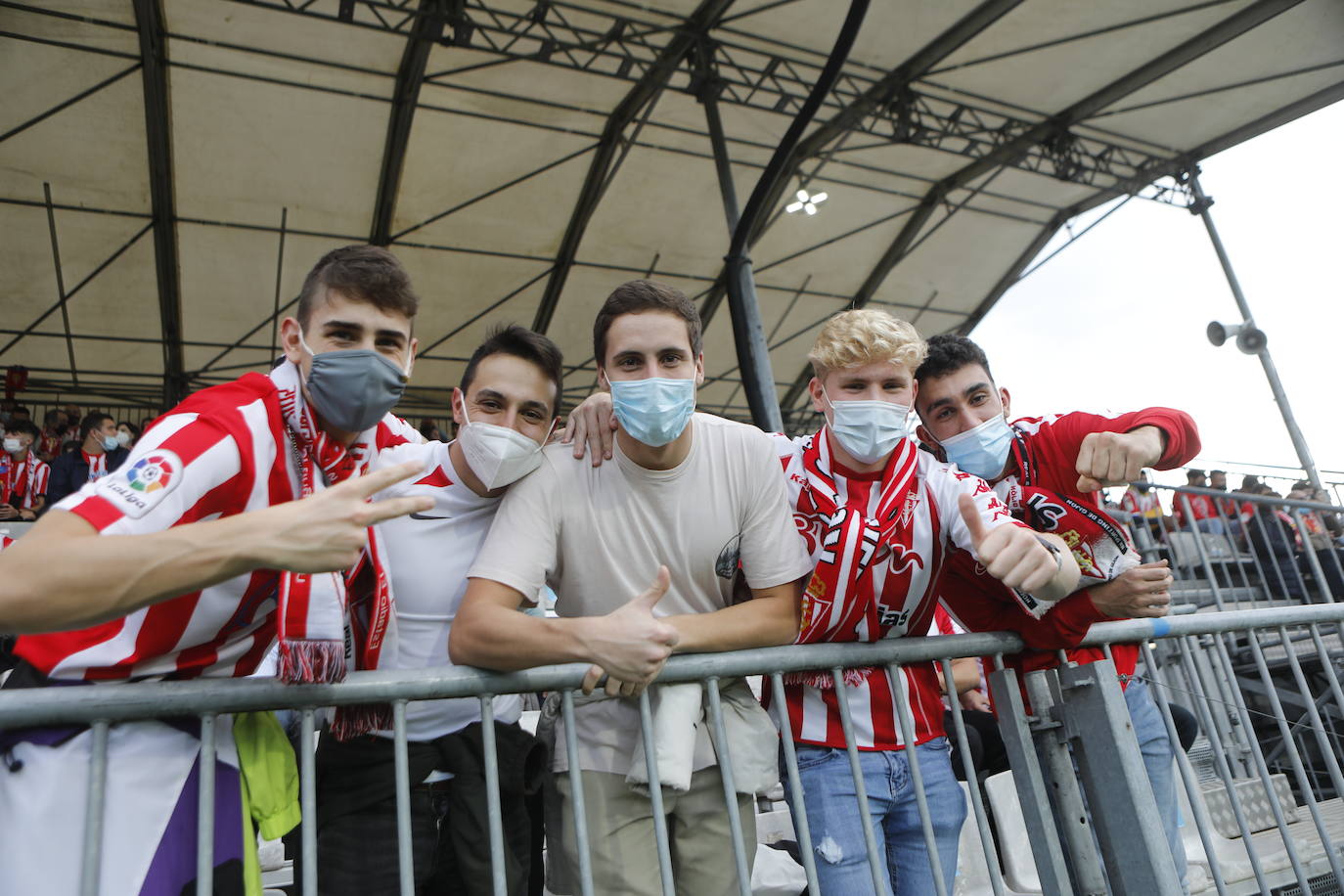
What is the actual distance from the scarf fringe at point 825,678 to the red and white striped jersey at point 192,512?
1.24 metres

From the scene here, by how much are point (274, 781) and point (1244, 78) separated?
14475mm

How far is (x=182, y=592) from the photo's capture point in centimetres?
136

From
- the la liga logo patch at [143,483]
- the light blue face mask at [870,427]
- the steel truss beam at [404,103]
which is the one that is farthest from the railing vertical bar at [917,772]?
the steel truss beam at [404,103]

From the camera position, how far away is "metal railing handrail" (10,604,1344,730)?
1.43 meters

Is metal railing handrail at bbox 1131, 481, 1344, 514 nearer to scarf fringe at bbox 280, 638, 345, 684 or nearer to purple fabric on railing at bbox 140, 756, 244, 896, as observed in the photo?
scarf fringe at bbox 280, 638, 345, 684

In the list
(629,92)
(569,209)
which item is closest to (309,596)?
(629,92)

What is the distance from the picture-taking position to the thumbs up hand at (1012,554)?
1.91 meters

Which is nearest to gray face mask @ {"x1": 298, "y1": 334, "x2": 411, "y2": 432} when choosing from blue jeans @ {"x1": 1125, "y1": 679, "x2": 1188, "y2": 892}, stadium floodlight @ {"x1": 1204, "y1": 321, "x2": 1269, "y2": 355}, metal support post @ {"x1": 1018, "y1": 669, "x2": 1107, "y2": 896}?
metal support post @ {"x1": 1018, "y1": 669, "x2": 1107, "y2": 896}

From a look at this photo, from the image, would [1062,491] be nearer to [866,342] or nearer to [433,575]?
[866,342]

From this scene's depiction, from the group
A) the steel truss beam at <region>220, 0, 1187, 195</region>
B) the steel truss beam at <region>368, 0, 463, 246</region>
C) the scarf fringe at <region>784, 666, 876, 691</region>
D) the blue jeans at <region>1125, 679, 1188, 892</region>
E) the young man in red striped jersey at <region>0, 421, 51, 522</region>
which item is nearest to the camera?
the scarf fringe at <region>784, 666, 876, 691</region>

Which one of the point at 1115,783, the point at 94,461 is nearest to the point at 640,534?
the point at 1115,783

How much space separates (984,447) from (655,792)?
1.46m

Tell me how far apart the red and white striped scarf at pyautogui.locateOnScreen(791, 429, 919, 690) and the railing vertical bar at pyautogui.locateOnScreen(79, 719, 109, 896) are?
1.47 metres

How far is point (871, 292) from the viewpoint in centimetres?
1479
